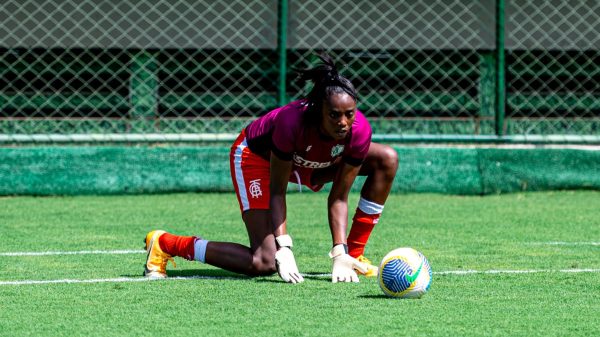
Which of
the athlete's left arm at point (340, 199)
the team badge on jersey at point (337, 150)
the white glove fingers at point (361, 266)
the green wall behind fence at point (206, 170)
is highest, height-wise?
the team badge on jersey at point (337, 150)

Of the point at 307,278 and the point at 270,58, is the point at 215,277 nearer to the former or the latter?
the point at 307,278

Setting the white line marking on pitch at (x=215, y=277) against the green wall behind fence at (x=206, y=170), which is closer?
the white line marking on pitch at (x=215, y=277)

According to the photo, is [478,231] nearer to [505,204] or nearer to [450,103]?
[505,204]

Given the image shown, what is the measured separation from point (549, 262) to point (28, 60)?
863 cm

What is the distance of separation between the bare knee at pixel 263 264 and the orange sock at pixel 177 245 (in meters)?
0.41

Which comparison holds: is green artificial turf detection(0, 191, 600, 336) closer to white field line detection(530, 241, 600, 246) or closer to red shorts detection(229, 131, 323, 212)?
white field line detection(530, 241, 600, 246)

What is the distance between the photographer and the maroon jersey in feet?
20.4

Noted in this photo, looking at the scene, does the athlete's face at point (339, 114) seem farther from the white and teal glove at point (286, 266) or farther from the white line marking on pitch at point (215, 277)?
the white line marking on pitch at point (215, 277)

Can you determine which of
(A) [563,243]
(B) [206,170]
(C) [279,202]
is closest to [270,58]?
(B) [206,170]

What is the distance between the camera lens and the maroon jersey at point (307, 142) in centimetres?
623

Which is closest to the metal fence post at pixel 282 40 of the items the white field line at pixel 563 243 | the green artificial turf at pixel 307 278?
the green artificial turf at pixel 307 278

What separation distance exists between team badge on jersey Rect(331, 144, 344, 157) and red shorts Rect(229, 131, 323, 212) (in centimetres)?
37

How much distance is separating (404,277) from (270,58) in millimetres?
9000

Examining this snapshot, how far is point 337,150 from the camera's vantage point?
639 centimetres
